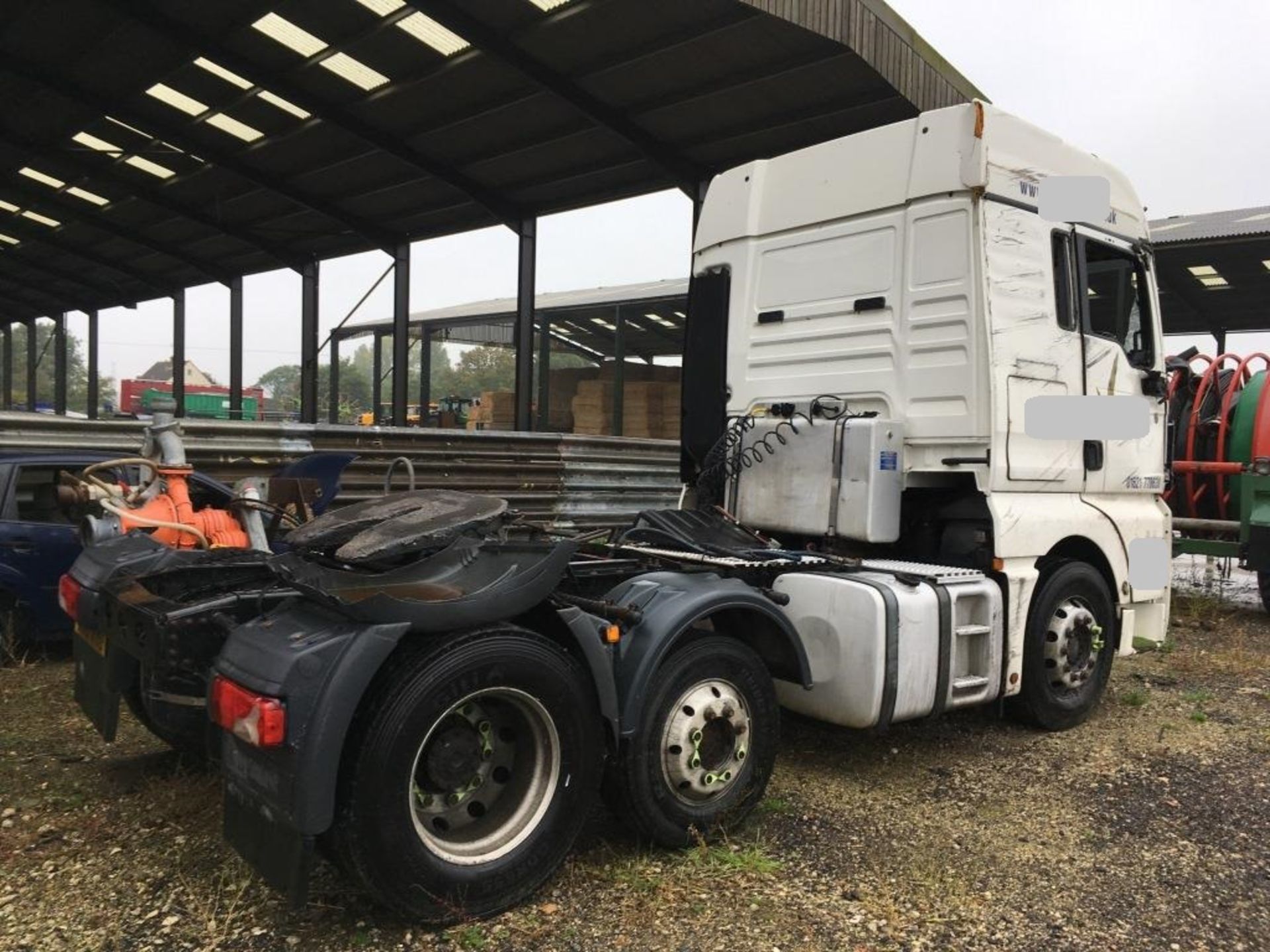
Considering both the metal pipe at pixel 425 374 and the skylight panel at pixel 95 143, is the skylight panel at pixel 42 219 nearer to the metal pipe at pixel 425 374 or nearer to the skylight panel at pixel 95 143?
the skylight panel at pixel 95 143

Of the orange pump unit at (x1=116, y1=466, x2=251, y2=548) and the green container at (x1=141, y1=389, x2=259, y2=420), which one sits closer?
the orange pump unit at (x1=116, y1=466, x2=251, y2=548)

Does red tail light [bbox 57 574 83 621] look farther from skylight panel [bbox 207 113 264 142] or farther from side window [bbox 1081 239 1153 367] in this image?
skylight panel [bbox 207 113 264 142]

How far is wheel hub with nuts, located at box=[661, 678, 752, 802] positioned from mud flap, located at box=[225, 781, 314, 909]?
131cm

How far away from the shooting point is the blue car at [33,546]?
570cm

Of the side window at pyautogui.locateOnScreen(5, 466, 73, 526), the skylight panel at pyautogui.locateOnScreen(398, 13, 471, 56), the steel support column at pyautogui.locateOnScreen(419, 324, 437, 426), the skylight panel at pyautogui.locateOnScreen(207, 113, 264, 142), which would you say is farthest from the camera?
the steel support column at pyautogui.locateOnScreen(419, 324, 437, 426)

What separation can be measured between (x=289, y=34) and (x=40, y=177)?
916 centimetres

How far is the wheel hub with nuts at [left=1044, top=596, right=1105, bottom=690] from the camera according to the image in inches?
190

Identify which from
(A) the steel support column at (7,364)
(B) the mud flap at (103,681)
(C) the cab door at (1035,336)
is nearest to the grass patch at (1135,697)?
(C) the cab door at (1035,336)

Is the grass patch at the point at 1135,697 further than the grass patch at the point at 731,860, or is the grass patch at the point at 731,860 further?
the grass patch at the point at 1135,697

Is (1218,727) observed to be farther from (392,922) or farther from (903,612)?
(392,922)

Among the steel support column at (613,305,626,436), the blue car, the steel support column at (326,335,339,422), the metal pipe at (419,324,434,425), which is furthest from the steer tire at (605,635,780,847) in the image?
the steel support column at (326,335,339,422)

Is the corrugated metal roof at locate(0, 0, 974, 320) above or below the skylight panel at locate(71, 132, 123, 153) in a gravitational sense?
below

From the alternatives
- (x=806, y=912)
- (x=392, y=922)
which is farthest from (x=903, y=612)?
(x=392, y=922)

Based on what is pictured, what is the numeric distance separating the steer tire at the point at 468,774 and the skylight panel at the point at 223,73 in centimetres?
964
